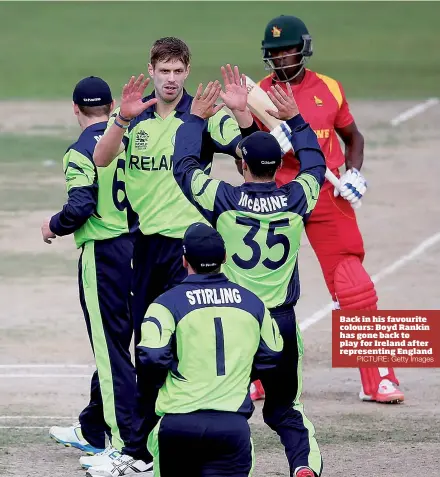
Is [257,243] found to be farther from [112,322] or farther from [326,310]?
[326,310]

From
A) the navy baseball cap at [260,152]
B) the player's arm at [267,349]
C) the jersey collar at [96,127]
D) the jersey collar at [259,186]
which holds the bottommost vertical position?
the player's arm at [267,349]

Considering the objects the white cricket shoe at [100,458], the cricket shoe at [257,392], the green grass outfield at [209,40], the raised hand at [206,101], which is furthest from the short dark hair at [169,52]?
the green grass outfield at [209,40]

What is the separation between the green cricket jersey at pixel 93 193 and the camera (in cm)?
848

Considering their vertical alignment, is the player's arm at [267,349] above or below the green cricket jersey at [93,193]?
below

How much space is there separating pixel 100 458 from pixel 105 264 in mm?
1199

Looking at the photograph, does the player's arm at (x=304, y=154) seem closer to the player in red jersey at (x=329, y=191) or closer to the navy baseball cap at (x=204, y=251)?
the navy baseball cap at (x=204, y=251)

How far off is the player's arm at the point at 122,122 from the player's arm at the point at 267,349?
178 cm

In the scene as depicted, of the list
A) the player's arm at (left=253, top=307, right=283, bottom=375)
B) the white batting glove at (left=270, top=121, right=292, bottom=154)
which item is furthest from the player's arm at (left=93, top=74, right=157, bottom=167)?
the player's arm at (left=253, top=307, right=283, bottom=375)

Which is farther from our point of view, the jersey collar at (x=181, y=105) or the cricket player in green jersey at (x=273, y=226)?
the jersey collar at (x=181, y=105)

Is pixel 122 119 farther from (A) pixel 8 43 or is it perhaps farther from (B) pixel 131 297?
(A) pixel 8 43

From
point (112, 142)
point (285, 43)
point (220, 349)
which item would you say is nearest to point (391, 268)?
point (285, 43)

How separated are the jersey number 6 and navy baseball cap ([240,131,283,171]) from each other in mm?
304

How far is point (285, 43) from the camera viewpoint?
9.88 meters

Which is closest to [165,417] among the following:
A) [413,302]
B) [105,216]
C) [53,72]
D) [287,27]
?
[105,216]
